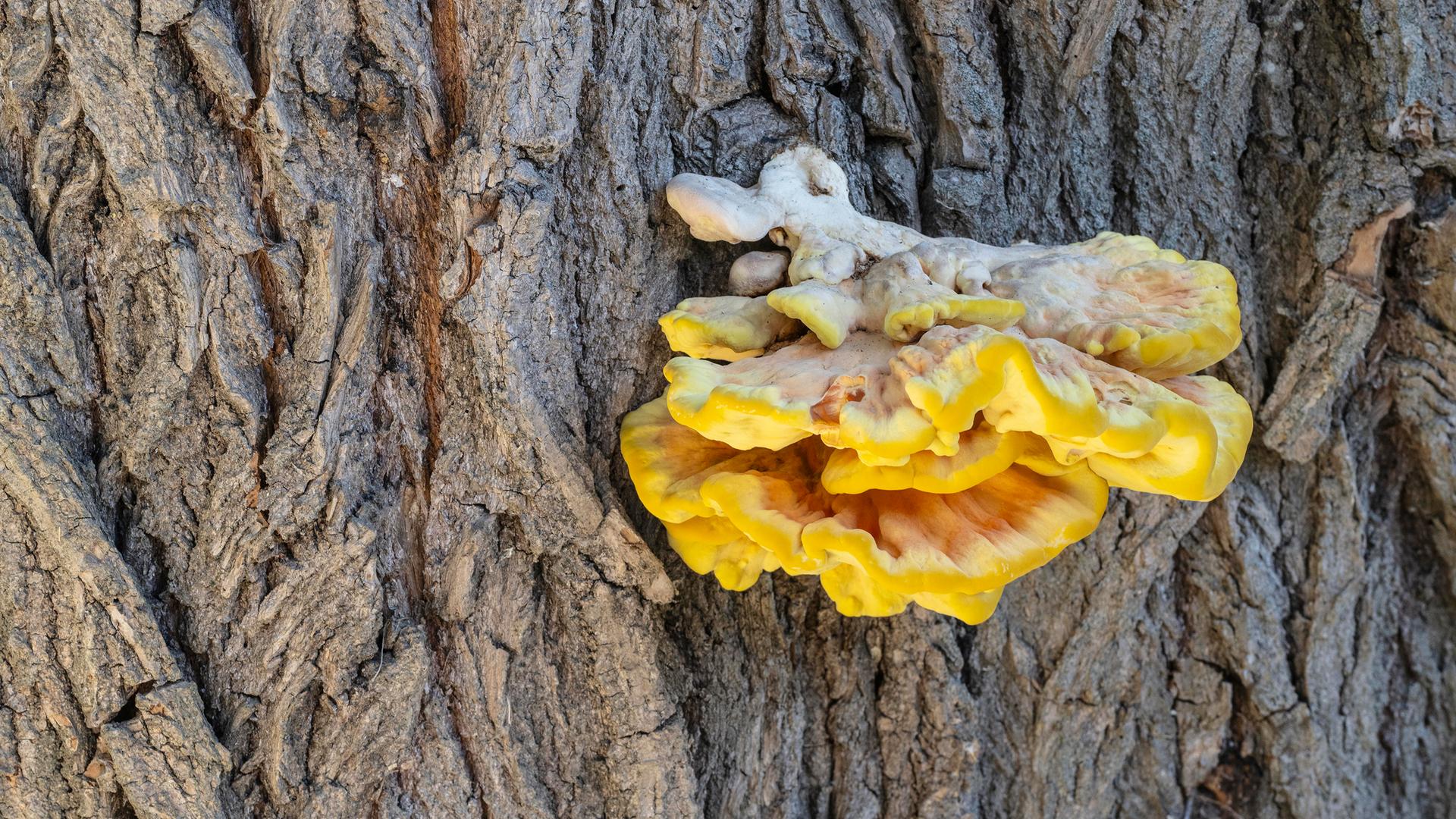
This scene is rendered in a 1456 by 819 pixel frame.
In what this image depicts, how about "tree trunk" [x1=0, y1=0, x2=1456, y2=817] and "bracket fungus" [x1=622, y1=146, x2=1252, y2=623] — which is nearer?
"bracket fungus" [x1=622, y1=146, x2=1252, y2=623]

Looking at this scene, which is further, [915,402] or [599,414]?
[599,414]

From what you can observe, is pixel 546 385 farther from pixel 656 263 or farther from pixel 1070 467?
pixel 1070 467

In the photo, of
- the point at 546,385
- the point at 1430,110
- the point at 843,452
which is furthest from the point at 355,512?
the point at 1430,110

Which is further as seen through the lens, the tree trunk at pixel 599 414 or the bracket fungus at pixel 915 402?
the tree trunk at pixel 599 414

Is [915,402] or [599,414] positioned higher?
[915,402]
